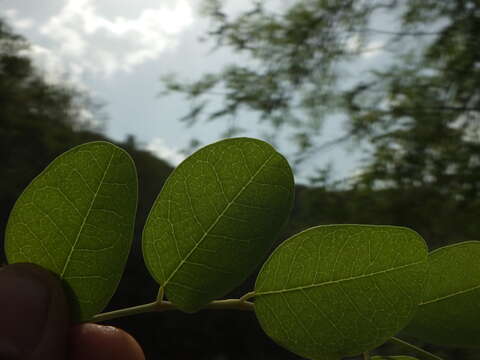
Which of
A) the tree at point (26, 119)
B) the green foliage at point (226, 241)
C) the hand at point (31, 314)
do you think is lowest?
the hand at point (31, 314)

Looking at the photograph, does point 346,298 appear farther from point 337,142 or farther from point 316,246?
point 337,142

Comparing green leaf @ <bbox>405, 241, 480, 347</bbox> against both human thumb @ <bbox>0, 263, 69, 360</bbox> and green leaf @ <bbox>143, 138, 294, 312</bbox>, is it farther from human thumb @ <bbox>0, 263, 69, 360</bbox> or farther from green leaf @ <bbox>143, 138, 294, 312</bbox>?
human thumb @ <bbox>0, 263, 69, 360</bbox>

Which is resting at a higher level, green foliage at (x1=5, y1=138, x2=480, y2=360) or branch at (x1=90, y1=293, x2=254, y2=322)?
green foliage at (x1=5, y1=138, x2=480, y2=360)

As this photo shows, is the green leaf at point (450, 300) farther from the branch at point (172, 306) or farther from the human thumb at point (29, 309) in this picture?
the human thumb at point (29, 309)

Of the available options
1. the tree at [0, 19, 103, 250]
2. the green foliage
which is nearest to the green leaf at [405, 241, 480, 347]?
the green foliage

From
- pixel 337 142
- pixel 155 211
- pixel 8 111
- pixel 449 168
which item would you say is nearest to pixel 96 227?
pixel 155 211

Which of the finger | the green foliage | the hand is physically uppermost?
the green foliage

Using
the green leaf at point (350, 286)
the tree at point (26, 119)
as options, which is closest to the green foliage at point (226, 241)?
the green leaf at point (350, 286)
